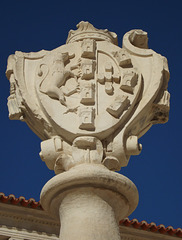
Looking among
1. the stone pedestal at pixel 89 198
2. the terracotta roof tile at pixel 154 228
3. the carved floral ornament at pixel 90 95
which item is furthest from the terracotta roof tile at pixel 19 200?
the stone pedestal at pixel 89 198

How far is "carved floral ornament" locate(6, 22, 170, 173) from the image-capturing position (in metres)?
5.24

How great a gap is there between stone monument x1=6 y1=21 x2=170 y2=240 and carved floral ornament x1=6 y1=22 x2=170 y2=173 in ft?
0.03

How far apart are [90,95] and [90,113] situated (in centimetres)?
26

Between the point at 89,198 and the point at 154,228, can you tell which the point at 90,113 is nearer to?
the point at 89,198

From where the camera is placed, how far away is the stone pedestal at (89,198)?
4.73 m

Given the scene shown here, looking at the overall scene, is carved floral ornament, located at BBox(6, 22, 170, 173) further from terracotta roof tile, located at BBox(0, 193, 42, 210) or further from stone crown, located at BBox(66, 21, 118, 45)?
terracotta roof tile, located at BBox(0, 193, 42, 210)

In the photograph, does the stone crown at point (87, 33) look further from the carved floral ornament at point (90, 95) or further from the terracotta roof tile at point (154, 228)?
the terracotta roof tile at point (154, 228)

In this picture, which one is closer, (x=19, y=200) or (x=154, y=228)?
(x=19, y=200)

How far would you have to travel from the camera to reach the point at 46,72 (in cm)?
578

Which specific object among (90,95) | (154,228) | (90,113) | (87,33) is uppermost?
(87,33)

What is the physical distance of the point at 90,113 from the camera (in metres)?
5.31

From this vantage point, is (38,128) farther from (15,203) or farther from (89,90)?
(15,203)

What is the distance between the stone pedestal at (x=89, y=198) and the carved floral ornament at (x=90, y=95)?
25 cm

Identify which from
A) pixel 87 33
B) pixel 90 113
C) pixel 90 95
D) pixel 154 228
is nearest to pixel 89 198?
pixel 90 113
